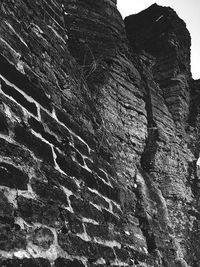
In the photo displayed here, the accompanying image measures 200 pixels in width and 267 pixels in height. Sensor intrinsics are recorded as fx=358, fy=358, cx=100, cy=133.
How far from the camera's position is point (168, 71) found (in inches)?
302

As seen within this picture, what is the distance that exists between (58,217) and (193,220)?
15.2 feet

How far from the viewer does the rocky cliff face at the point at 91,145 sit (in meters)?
1.96

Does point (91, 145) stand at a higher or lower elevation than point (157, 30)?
lower

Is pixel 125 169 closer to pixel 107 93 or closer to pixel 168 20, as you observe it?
pixel 107 93

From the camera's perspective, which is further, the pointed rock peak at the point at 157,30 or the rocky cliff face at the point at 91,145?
the pointed rock peak at the point at 157,30

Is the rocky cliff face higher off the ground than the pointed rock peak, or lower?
lower

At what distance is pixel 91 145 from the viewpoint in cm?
317

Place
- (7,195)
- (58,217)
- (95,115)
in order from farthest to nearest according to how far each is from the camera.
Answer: (95,115) < (58,217) < (7,195)

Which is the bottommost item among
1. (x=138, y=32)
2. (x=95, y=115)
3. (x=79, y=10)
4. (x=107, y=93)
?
(x=95, y=115)

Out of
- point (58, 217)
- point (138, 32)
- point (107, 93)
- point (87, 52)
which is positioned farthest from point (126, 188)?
point (138, 32)

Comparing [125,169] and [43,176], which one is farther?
[125,169]

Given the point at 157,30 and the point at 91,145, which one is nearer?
the point at 91,145

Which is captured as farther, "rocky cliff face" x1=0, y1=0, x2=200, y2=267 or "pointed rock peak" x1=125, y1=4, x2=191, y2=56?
"pointed rock peak" x1=125, y1=4, x2=191, y2=56

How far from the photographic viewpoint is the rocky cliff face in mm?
1965
